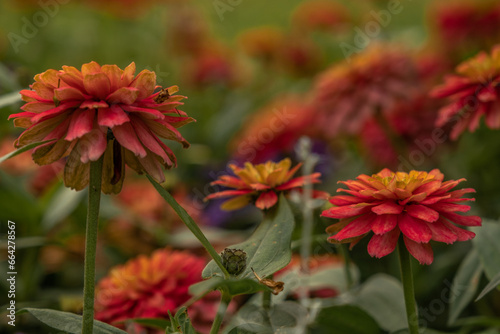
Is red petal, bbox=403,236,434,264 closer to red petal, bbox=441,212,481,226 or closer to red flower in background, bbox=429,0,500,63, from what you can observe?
red petal, bbox=441,212,481,226

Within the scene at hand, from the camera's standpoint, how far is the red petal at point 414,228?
1.49 feet

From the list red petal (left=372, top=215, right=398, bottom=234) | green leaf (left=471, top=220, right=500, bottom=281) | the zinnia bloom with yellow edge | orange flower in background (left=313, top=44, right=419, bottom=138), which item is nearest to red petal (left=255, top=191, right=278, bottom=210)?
the zinnia bloom with yellow edge

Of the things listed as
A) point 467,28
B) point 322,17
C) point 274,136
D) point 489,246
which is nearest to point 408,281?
point 489,246

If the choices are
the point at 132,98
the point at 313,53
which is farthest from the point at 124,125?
the point at 313,53

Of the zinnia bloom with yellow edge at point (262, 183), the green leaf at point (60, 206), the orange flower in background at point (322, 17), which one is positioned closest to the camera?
the zinnia bloom with yellow edge at point (262, 183)

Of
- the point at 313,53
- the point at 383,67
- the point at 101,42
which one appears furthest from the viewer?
the point at 101,42

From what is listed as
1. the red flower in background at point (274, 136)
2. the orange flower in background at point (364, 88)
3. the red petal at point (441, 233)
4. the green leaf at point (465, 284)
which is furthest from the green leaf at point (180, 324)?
the red flower in background at point (274, 136)

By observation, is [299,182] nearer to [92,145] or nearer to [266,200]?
[266,200]

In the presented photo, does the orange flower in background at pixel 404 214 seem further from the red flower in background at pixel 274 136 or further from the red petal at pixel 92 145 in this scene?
the red flower in background at pixel 274 136

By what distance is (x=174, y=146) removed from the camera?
1.62 m

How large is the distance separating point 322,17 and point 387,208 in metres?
1.86

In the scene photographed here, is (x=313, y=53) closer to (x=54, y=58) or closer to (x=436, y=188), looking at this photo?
(x=54, y=58)

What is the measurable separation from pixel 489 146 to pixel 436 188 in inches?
27.8

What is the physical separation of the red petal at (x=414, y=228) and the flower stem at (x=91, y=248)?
0.88ft
